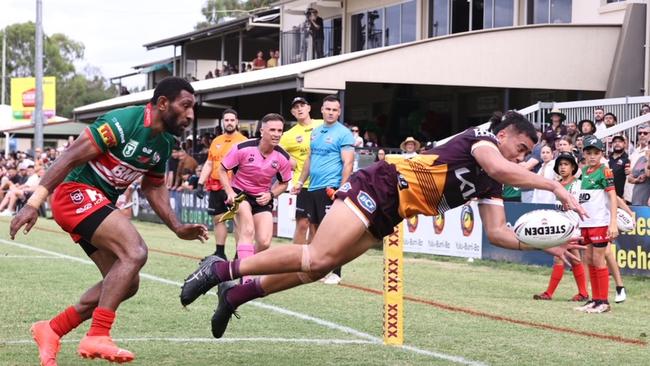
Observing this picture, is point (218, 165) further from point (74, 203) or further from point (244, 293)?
point (74, 203)

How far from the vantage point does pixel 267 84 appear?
29672 millimetres

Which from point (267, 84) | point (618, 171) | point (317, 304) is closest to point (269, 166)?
point (317, 304)

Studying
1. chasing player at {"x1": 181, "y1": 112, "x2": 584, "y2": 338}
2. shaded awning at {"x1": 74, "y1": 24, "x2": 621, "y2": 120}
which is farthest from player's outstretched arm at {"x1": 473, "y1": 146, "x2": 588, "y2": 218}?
shaded awning at {"x1": 74, "y1": 24, "x2": 621, "y2": 120}

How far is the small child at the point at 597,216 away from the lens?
39.8 ft

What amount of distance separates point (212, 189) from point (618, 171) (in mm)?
6598

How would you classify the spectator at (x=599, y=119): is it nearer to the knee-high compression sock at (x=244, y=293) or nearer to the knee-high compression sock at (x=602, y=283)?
the knee-high compression sock at (x=602, y=283)

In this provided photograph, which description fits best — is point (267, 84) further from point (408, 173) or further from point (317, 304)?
point (408, 173)

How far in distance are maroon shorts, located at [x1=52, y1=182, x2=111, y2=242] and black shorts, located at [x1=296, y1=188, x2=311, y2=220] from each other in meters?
6.67

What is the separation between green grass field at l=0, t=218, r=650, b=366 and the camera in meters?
8.24

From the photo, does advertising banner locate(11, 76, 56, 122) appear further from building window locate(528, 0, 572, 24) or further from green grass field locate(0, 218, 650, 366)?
green grass field locate(0, 218, 650, 366)

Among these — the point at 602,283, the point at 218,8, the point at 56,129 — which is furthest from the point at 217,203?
the point at 218,8

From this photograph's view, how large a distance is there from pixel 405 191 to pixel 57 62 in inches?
4660

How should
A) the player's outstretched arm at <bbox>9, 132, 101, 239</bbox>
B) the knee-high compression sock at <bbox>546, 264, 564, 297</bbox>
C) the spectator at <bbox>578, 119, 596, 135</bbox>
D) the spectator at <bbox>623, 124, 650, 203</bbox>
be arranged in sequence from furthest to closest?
1. the spectator at <bbox>578, 119, 596, 135</bbox>
2. the spectator at <bbox>623, 124, 650, 203</bbox>
3. the knee-high compression sock at <bbox>546, 264, 564, 297</bbox>
4. the player's outstretched arm at <bbox>9, 132, 101, 239</bbox>

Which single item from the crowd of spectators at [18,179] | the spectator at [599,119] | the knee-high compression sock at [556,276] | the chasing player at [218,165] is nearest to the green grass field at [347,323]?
the knee-high compression sock at [556,276]
